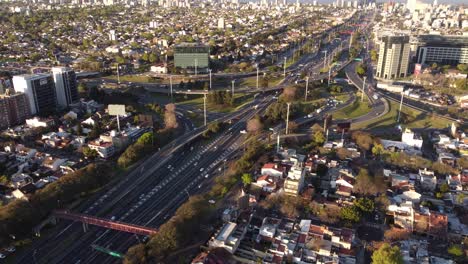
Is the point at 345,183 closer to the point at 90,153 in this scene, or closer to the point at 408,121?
the point at 408,121

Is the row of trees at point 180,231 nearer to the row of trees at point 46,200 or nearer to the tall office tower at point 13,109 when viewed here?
the row of trees at point 46,200

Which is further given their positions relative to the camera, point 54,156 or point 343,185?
point 54,156

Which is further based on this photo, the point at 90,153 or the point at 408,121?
the point at 408,121

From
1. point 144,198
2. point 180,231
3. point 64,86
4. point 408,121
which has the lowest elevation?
point 144,198

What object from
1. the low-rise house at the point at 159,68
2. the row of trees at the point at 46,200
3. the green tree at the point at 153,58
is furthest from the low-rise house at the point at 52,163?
the green tree at the point at 153,58

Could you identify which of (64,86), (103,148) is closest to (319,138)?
(103,148)

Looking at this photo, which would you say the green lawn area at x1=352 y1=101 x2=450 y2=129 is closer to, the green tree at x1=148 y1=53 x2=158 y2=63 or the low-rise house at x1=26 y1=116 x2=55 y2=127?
the low-rise house at x1=26 y1=116 x2=55 y2=127

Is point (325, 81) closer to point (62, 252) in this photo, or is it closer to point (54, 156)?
point (54, 156)

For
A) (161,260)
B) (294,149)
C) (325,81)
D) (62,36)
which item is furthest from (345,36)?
(161,260)

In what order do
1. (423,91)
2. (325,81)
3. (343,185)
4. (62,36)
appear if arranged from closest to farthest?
(343,185), (423,91), (325,81), (62,36)
